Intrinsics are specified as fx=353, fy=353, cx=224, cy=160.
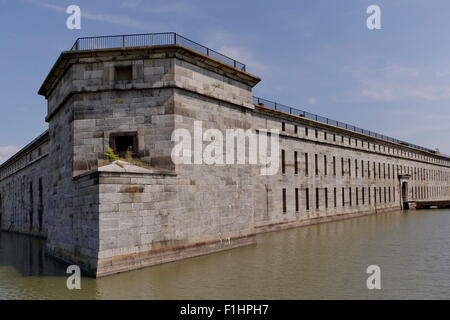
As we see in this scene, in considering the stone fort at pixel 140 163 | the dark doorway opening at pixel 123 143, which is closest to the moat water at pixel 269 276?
the stone fort at pixel 140 163

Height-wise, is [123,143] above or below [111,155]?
above

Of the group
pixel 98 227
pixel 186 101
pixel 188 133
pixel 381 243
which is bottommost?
pixel 381 243

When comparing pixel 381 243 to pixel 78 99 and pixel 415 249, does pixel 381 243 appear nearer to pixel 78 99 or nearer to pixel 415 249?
pixel 415 249

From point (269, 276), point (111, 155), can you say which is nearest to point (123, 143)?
point (111, 155)

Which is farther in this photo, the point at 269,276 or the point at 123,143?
the point at 123,143

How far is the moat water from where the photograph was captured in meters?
10.3

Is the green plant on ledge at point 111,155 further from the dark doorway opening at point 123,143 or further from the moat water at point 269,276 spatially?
the moat water at point 269,276

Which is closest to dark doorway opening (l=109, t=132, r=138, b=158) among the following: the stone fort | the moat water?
the stone fort

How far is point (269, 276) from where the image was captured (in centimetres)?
1213

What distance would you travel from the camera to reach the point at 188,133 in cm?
1595

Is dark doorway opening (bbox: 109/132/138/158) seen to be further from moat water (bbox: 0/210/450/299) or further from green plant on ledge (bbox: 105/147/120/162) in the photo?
moat water (bbox: 0/210/450/299)

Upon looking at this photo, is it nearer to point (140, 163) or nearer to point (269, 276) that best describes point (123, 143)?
point (140, 163)

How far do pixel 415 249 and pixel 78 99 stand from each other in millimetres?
16949
